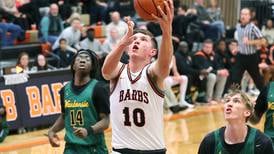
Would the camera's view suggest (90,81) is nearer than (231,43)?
Yes

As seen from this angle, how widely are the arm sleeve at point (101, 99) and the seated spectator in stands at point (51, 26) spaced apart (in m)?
8.83

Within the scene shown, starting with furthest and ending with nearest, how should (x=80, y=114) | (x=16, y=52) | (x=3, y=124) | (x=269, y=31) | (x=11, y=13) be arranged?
(x=269, y=31), (x=11, y=13), (x=16, y=52), (x=3, y=124), (x=80, y=114)

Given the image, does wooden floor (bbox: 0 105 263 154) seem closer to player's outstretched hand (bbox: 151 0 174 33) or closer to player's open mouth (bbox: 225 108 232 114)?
player's open mouth (bbox: 225 108 232 114)

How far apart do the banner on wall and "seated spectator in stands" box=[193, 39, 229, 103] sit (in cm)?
364

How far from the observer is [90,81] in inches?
268

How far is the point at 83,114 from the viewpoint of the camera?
260 inches

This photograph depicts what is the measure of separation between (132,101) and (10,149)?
5.34 m

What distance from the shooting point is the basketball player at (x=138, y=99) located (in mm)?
5566

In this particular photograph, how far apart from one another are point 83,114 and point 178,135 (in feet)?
17.6

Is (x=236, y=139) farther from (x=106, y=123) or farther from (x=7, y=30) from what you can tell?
(x=7, y=30)

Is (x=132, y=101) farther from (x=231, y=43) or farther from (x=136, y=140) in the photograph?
(x=231, y=43)

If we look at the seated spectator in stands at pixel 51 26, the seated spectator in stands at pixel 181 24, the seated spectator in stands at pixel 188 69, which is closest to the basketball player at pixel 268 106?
the seated spectator in stands at pixel 188 69

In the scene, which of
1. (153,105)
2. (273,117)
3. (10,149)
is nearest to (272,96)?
(273,117)

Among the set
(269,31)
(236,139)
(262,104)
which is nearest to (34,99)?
(262,104)
